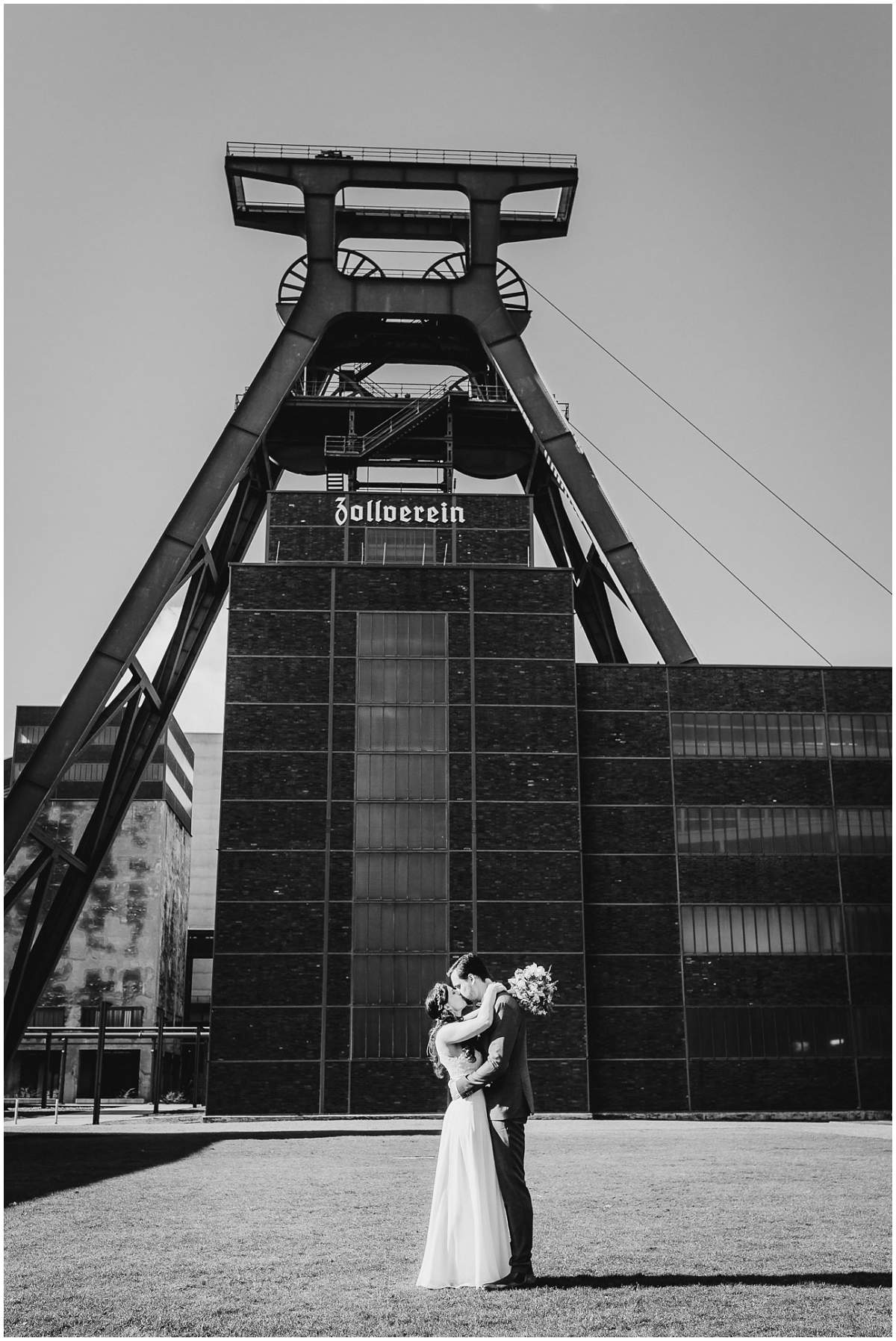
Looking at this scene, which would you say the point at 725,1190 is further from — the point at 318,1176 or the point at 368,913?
the point at 368,913

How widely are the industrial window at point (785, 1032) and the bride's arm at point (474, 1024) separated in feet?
98.4

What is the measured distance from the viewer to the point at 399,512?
40.8 meters

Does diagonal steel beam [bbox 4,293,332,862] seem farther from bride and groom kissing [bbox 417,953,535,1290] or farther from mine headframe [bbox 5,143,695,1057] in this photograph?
bride and groom kissing [bbox 417,953,535,1290]

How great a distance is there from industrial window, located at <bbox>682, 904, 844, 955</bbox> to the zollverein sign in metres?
13.7

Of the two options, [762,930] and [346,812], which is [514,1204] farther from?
[762,930]

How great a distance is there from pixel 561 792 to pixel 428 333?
15638 millimetres

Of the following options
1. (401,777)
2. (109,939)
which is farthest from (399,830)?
(109,939)

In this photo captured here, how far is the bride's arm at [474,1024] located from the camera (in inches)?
326

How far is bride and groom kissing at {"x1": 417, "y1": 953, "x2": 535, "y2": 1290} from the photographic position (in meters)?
8.01

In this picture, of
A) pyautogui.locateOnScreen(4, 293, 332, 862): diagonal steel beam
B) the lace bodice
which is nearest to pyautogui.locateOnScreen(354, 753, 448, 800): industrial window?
pyautogui.locateOnScreen(4, 293, 332, 862): diagonal steel beam

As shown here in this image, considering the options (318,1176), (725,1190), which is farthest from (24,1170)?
(725,1190)

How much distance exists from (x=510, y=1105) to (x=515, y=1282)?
1030mm

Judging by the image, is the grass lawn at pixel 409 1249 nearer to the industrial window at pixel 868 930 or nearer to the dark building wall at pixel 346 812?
the dark building wall at pixel 346 812

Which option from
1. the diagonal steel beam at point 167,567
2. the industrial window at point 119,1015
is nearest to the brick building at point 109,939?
the industrial window at point 119,1015
